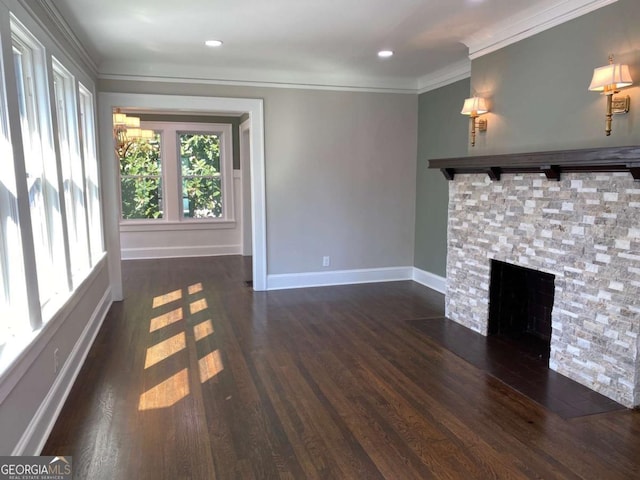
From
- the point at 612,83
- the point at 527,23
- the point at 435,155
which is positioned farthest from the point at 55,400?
the point at 435,155

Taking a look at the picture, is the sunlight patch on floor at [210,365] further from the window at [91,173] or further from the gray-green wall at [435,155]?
the gray-green wall at [435,155]

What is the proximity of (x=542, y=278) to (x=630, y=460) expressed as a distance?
188 centimetres

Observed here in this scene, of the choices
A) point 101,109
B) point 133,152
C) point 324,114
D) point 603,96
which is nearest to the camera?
point 603,96

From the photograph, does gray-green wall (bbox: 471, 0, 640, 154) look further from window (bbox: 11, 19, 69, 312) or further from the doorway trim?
window (bbox: 11, 19, 69, 312)

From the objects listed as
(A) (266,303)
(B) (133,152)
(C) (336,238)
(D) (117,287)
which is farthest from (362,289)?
(B) (133,152)

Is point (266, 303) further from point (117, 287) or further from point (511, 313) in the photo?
point (511, 313)

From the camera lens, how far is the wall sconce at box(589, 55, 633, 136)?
109 inches

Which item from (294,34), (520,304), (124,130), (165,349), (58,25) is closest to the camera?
(58,25)

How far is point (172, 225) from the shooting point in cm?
821

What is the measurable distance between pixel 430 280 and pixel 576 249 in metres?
2.86

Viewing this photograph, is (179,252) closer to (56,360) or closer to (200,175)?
(200,175)

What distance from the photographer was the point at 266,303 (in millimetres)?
5254

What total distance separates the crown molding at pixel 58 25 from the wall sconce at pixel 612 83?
11.0 ft

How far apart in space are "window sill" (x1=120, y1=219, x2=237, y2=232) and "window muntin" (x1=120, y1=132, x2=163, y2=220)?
0.17 meters
